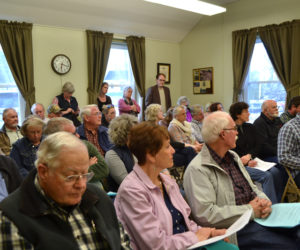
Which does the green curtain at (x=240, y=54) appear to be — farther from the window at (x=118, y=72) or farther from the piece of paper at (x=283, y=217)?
the piece of paper at (x=283, y=217)

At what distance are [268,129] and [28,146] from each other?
10.2ft

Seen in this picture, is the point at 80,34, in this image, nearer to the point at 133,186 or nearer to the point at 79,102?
the point at 79,102

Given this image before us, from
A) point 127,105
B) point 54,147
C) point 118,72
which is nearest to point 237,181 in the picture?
point 54,147

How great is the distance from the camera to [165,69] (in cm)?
822

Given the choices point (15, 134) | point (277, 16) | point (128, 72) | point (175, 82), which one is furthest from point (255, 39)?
point (15, 134)

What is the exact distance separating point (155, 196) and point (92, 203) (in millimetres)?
448

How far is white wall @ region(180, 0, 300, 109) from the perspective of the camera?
6.61 meters

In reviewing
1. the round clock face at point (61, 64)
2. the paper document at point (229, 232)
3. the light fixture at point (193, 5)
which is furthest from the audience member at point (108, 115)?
the paper document at point (229, 232)

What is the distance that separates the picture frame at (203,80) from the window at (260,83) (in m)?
0.96

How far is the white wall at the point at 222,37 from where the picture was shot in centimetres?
661

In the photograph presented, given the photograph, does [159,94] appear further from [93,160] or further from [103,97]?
[93,160]

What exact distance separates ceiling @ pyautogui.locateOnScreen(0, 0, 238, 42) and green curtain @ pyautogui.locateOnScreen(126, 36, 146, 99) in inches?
7.5

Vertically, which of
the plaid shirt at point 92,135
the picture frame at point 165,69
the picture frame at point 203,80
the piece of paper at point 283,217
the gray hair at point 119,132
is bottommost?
the piece of paper at point 283,217

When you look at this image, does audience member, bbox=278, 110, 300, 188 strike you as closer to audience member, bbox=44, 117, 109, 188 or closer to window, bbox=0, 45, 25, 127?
audience member, bbox=44, 117, 109, 188
